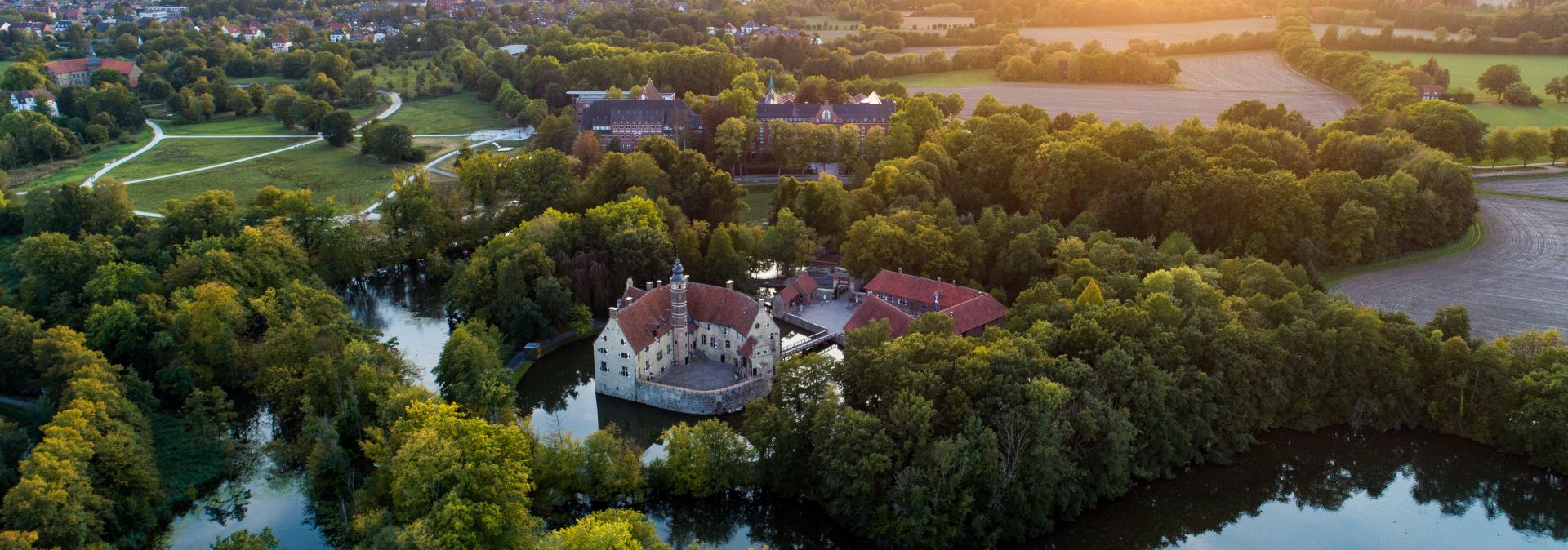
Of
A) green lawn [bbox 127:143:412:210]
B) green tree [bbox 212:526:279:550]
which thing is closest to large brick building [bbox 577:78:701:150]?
green lawn [bbox 127:143:412:210]

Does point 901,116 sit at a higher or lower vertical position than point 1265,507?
higher

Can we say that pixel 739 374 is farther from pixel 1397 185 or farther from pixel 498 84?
pixel 498 84

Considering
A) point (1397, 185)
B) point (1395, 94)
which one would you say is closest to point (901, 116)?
point (1397, 185)

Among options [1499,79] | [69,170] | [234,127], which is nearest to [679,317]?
[69,170]

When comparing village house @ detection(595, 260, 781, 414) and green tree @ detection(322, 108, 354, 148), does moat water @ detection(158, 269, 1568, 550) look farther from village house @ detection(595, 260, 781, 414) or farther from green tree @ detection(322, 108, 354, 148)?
green tree @ detection(322, 108, 354, 148)

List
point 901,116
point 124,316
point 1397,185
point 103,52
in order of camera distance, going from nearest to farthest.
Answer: point 124,316, point 1397,185, point 901,116, point 103,52

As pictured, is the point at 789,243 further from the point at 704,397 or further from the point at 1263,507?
the point at 1263,507

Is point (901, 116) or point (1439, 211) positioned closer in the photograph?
point (1439, 211)
